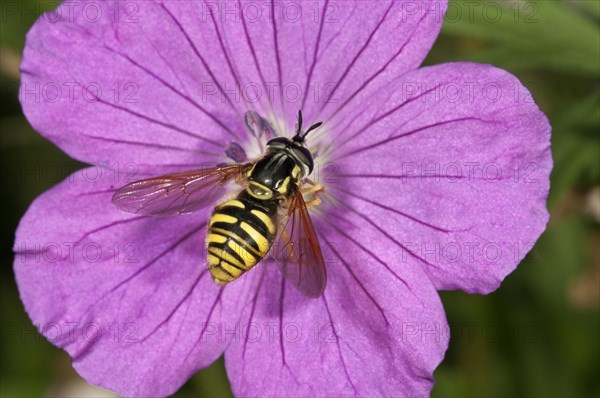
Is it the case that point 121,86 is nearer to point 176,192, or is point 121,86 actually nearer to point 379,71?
point 176,192

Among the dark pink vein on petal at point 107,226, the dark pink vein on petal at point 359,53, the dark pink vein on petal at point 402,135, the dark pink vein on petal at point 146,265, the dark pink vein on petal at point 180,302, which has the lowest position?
the dark pink vein on petal at point 180,302

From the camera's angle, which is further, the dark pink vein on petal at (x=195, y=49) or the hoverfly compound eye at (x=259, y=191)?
the dark pink vein on petal at (x=195, y=49)

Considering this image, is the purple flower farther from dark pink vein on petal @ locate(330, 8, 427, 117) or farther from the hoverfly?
the hoverfly

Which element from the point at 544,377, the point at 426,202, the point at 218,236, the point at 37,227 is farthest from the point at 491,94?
the point at 544,377

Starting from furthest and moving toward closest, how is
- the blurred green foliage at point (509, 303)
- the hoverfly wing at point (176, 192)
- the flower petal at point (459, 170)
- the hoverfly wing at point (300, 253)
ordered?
the blurred green foliage at point (509, 303)
the hoverfly wing at point (176, 192)
the flower petal at point (459, 170)
the hoverfly wing at point (300, 253)

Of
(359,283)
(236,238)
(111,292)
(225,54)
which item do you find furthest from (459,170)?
(111,292)

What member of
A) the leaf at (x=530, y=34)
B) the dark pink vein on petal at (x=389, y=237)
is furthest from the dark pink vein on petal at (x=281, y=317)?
the leaf at (x=530, y=34)

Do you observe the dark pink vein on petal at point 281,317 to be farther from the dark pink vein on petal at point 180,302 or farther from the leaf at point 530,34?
the leaf at point 530,34
